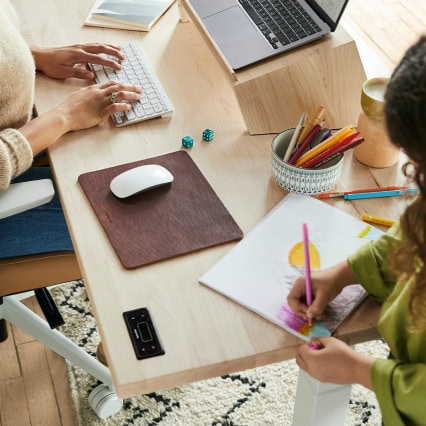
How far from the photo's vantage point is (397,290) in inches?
36.4

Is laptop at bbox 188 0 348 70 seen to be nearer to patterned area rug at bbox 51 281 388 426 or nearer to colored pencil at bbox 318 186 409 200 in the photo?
colored pencil at bbox 318 186 409 200

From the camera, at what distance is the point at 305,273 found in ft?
3.19

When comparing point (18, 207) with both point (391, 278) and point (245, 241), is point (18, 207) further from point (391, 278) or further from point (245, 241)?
point (391, 278)

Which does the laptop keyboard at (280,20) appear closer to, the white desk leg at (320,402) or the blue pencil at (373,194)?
the blue pencil at (373,194)

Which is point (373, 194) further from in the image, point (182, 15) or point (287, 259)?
point (182, 15)

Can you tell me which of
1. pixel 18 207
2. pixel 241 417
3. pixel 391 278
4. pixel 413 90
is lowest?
pixel 241 417

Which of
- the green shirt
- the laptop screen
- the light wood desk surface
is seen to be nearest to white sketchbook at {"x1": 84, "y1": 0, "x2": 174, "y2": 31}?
the light wood desk surface

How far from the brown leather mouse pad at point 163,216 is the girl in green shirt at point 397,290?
0.63 feet

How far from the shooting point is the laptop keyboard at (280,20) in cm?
131

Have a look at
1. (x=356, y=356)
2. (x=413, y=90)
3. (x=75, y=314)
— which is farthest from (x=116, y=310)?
(x=75, y=314)

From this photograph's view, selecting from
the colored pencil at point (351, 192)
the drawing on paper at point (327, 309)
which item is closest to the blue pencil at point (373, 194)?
the colored pencil at point (351, 192)

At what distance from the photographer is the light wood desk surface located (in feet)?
3.00

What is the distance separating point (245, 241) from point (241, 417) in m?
0.76

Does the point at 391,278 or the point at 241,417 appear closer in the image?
the point at 391,278
